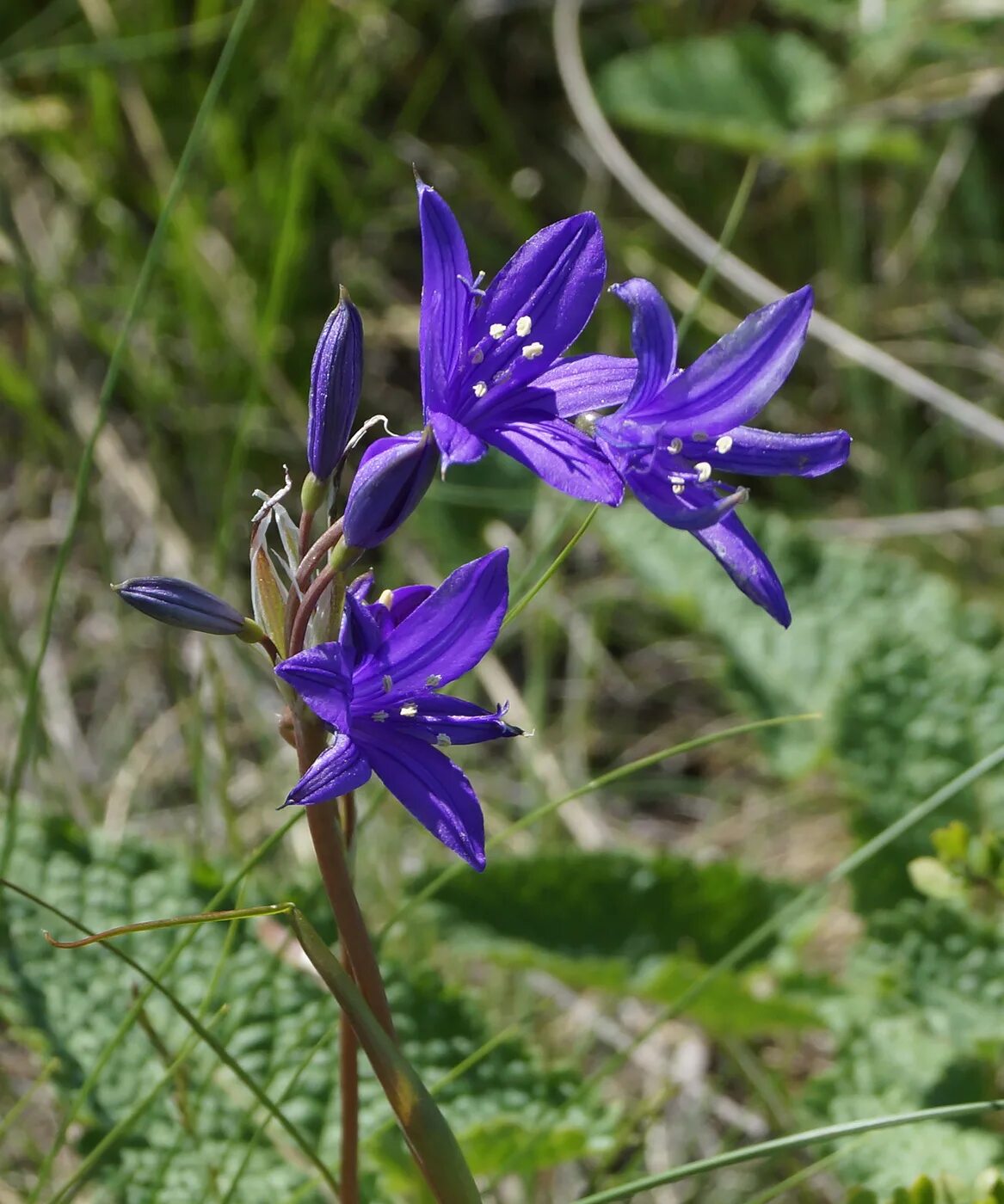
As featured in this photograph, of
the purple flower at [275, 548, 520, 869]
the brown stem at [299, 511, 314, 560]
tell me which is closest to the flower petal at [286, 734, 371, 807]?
the purple flower at [275, 548, 520, 869]

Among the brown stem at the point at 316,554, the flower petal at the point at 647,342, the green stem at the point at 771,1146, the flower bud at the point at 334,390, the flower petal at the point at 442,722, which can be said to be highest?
the flower bud at the point at 334,390

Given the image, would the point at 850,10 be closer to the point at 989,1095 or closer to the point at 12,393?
the point at 12,393

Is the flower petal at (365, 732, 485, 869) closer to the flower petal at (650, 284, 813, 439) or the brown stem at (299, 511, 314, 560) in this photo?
the brown stem at (299, 511, 314, 560)

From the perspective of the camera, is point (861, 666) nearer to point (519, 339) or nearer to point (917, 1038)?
point (917, 1038)

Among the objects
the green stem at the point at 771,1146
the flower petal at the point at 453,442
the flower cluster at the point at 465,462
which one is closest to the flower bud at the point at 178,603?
the flower cluster at the point at 465,462

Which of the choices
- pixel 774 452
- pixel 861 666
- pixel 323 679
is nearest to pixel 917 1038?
pixel 861 666

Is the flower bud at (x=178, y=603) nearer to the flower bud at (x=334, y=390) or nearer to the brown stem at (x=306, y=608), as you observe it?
the brown stem at (x=306, y=608)

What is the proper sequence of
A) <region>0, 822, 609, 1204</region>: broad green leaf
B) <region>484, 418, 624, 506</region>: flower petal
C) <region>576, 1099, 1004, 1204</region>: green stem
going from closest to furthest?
<region>484, 418, 624, 506</region>: flower petal < <region>576, 1099, 1004, 1204</region>: green stem < <region>0, 822, 609, 1204</region>: broad green leaf
